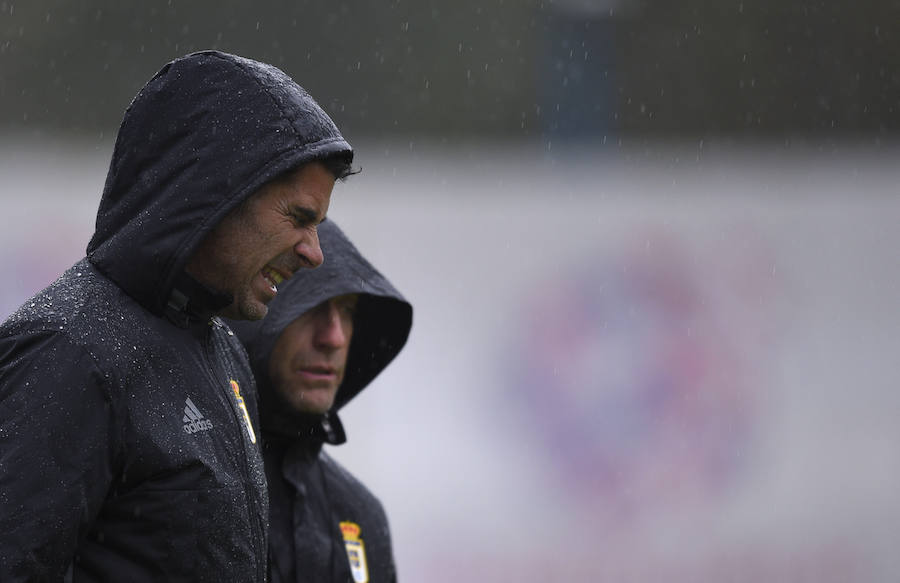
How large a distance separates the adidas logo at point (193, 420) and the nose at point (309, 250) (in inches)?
12.7

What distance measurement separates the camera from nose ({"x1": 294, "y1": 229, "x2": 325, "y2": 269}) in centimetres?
225

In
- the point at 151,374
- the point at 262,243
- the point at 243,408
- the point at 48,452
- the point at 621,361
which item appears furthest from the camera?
the point at 621,361

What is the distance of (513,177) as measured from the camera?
7.21m

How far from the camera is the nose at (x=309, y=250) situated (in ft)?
7.39

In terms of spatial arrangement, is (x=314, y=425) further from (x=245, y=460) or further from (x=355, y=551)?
(x=245, y=460)

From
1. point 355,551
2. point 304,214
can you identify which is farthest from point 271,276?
point 355,551

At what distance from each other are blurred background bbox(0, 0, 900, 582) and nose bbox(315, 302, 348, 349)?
10.6 feet

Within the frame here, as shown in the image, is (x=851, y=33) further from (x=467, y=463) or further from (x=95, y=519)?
(x=95, y=519)

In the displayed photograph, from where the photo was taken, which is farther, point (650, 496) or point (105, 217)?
point (650, 496)

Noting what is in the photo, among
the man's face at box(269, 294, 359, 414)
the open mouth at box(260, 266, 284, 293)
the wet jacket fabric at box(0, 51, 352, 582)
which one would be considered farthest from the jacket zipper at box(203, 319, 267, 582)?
the man's face at box(269, 294, 359, 414)

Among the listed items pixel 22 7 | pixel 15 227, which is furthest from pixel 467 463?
pixel 22 7

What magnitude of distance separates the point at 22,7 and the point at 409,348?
3.89 meters

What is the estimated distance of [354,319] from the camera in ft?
12.7

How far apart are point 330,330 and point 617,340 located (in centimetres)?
369
